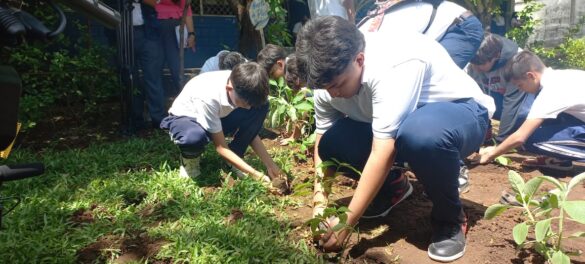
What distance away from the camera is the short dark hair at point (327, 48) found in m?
1.71

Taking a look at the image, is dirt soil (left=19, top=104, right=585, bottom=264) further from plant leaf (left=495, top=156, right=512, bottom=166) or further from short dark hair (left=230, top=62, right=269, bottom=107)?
short dark hair (left=230, top=62, right=269, bottom=107)

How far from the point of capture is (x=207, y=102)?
280 centimetres

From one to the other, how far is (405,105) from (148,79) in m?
3.06

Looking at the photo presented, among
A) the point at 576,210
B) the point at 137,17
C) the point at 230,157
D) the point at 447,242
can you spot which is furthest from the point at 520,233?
the point at 137,17

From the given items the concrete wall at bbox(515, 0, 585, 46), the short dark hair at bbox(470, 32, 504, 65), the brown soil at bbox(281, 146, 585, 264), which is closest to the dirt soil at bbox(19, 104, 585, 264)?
the brown soil at bbox(281, 146, 585, 264)

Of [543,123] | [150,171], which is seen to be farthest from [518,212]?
[150,171]

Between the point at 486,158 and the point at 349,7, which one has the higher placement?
the point at 349,7

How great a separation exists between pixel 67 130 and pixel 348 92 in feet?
10.9

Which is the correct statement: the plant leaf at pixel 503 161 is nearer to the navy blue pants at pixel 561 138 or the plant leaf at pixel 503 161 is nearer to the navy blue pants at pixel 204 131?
the navy blue pants at pixel 561 138

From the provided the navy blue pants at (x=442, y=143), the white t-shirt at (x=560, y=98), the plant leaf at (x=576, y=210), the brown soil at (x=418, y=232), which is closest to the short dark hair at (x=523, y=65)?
the white t-shirt at (x=560, y=98)

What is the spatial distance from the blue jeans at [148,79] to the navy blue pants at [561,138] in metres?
3.19

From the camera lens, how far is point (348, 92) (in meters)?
1.88

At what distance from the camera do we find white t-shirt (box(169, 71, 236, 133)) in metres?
2.79

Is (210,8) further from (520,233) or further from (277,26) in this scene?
(520,233)
